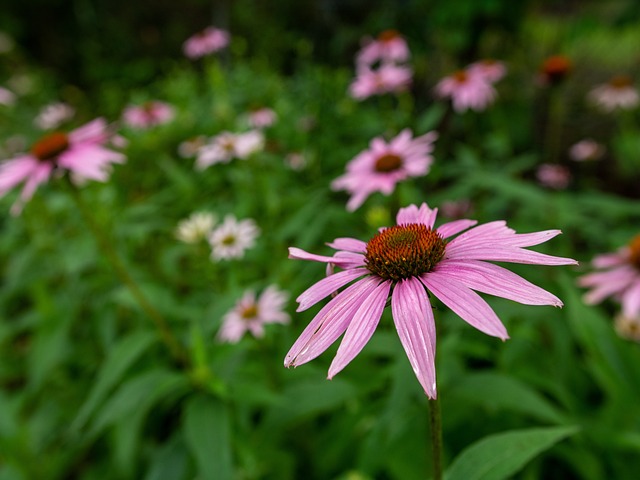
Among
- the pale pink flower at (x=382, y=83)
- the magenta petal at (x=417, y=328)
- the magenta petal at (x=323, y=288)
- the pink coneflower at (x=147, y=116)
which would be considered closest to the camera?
the magenta petal at (x=417, y=328)

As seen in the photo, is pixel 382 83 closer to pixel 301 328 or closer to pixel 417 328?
pixel 301 328

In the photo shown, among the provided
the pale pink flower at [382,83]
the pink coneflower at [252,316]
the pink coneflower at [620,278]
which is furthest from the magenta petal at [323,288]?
the pale pink flower at [382,83]

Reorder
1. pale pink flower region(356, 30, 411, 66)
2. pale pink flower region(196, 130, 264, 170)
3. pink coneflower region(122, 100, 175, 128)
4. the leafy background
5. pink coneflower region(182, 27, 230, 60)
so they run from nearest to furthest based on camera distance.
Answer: the leafy background, pale pink flower region(196, 130, 264, 170), pale pink flower region(356, 30, 411, 66), pink coneflower region(122, 100, 175, 128), pink coneflower region(182, 27, 230, 60)

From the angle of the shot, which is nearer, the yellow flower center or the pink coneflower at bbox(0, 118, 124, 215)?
the yellow flower center

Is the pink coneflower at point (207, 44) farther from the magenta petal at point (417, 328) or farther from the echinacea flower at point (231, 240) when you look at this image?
the magenta petal at point (417, 328)

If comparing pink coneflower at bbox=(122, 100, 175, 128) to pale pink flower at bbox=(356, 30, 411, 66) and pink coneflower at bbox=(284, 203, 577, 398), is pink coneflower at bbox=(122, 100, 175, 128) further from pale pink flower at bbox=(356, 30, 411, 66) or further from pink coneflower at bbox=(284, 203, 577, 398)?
pink coneflower at bbox=(284, 203, 577, 398)

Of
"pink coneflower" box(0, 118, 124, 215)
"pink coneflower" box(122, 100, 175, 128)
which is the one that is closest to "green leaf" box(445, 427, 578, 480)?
"pink coneflower" box(0, 118, 124, 215)

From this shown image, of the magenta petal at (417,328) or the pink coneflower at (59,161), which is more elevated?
the pink coneflower at (59,161)
